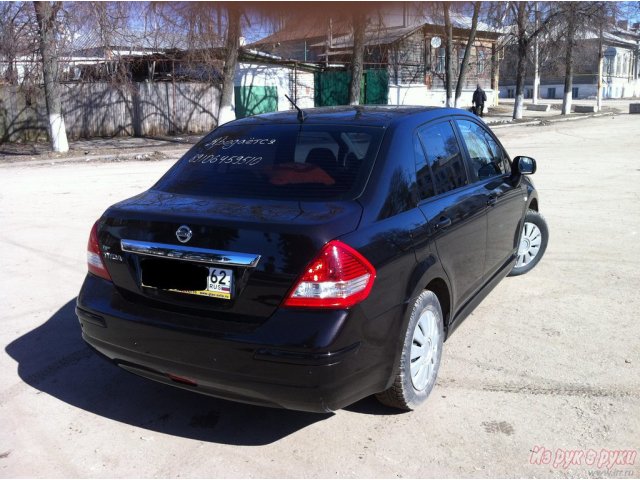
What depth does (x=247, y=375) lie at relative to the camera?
105 inches

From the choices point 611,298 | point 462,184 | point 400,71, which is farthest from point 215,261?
point 400,71

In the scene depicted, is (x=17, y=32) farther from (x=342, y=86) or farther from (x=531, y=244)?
(x=342, y=86)

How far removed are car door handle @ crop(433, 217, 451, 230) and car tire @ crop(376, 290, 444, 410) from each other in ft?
1.26

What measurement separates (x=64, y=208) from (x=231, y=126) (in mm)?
6290

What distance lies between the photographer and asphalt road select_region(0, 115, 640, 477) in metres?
2.83

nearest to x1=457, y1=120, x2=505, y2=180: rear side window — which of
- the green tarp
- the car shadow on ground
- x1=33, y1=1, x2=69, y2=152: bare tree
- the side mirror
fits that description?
the side mirror

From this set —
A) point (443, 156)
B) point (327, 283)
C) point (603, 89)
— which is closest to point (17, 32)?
point (443, 156)

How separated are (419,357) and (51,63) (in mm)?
16959

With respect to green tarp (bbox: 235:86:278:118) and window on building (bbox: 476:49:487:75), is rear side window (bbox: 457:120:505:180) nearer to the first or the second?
green tarp (bbox: 235:86:278:118)

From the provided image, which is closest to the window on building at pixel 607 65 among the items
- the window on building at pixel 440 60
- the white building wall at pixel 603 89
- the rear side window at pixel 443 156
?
the white building wall at pixel 603 89

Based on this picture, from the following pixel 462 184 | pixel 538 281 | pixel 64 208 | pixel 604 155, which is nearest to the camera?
pixel 462 184

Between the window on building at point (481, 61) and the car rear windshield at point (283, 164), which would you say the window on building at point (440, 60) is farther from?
the car rear windshield at point (283, 164)

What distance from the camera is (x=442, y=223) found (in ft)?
11.3

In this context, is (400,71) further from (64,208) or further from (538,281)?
(538,281)
